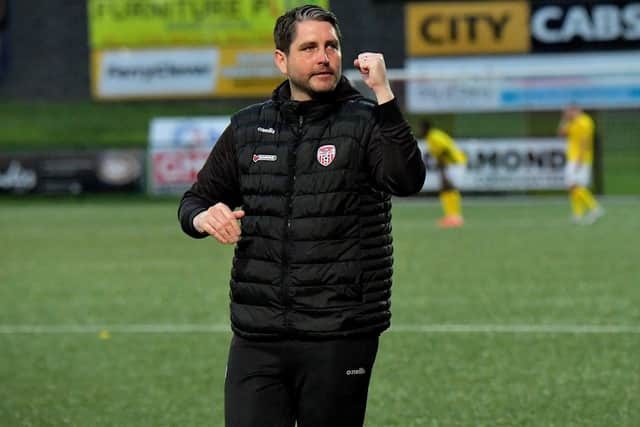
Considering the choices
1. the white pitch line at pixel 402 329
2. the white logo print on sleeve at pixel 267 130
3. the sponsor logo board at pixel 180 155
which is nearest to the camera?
the white logo print on sleeve at pixel 267 130

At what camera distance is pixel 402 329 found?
36.8 feet

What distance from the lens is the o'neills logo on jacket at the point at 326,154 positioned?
4.74 m

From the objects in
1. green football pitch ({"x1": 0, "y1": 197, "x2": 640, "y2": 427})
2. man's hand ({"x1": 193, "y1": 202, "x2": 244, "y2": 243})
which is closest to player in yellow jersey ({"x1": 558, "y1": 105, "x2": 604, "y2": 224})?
green football pitch ({"x1": 0, "y1": 197, "x2": 640, "y2": 427})

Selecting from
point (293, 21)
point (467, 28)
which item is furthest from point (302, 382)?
point (467, 28)

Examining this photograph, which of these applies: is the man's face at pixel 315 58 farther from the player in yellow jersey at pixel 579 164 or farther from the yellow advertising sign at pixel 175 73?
the yellow advertising sign at pixel 175 73

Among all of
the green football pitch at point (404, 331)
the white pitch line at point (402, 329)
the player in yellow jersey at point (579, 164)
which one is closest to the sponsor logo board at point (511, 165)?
the player in yellow jersey at point (579, 164)

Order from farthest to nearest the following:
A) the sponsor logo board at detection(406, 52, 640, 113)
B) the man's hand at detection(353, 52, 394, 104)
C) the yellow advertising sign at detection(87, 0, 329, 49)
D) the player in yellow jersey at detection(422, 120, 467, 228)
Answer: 1. the yellow advertising sign at detection(87, 0, 329, 49)
2. the sponsor logo board at detection(406, 52, 640, 113)
3. the player in yellow jersey at detection(422, 120, 467, 228)
4. the man's hand at detection(353, 52, 394, 104)

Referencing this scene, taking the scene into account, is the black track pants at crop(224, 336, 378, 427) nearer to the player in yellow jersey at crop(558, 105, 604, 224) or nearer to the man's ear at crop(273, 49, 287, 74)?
the man's ear at crop(273, 49, 287, 74)

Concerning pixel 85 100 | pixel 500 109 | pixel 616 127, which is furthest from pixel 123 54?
pixel 616 127

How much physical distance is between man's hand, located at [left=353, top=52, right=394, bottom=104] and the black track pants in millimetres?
824

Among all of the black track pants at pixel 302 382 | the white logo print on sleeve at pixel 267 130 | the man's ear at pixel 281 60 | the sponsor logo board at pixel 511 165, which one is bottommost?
the sponsor logo board at pixel 511 165

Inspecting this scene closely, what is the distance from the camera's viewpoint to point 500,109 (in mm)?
35750

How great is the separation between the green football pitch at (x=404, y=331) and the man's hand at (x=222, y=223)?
10.5 feet

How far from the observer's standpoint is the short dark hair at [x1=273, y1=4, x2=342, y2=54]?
15.5ft
